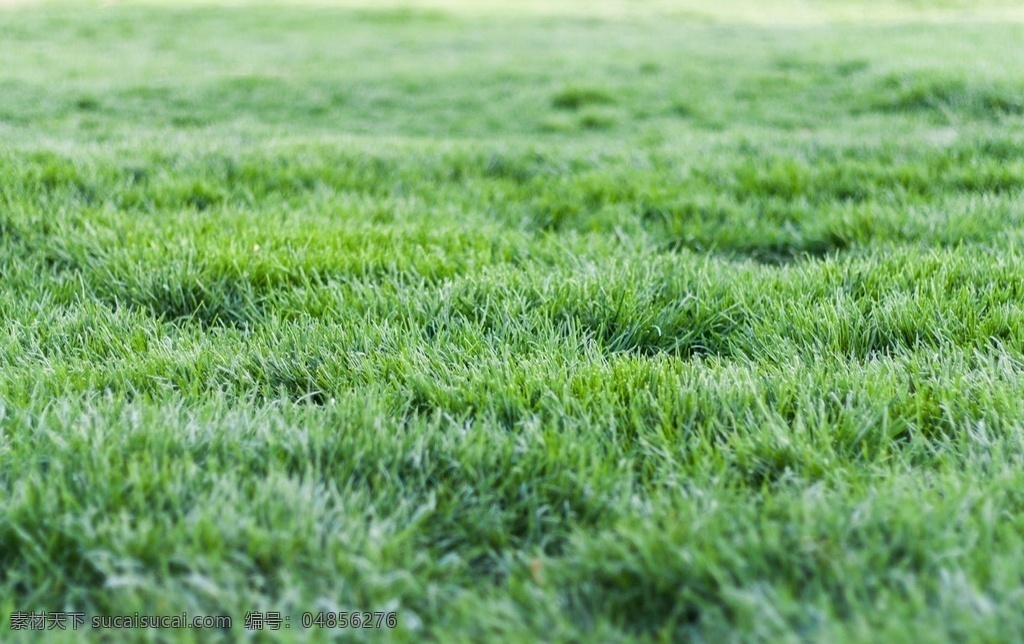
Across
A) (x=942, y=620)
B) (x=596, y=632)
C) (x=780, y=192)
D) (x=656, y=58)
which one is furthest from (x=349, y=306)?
(x=656, y=58)

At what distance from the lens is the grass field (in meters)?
1.20

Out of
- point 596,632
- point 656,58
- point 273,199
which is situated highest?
point 656,58

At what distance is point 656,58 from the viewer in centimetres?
1003

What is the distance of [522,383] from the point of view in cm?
183

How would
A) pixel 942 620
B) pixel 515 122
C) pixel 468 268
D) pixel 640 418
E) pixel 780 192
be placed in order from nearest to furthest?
1. pixel 942 620
2. pixel 640 418
3. pixel 468 268
4. pixel 780 192
5. pixel 515 122

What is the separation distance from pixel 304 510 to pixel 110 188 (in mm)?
2925

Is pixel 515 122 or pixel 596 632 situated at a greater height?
pixel 515 122

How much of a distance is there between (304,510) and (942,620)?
3.67 feet

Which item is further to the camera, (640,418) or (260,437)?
(640,418)

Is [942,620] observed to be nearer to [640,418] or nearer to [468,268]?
[640,418]

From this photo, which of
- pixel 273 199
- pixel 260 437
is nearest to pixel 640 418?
pixel 260 437

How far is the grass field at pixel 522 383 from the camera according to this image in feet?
3.94

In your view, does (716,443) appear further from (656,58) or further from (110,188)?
(656,58)

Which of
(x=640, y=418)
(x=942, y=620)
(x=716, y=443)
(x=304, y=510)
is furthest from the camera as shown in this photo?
(x=640, y=418)
